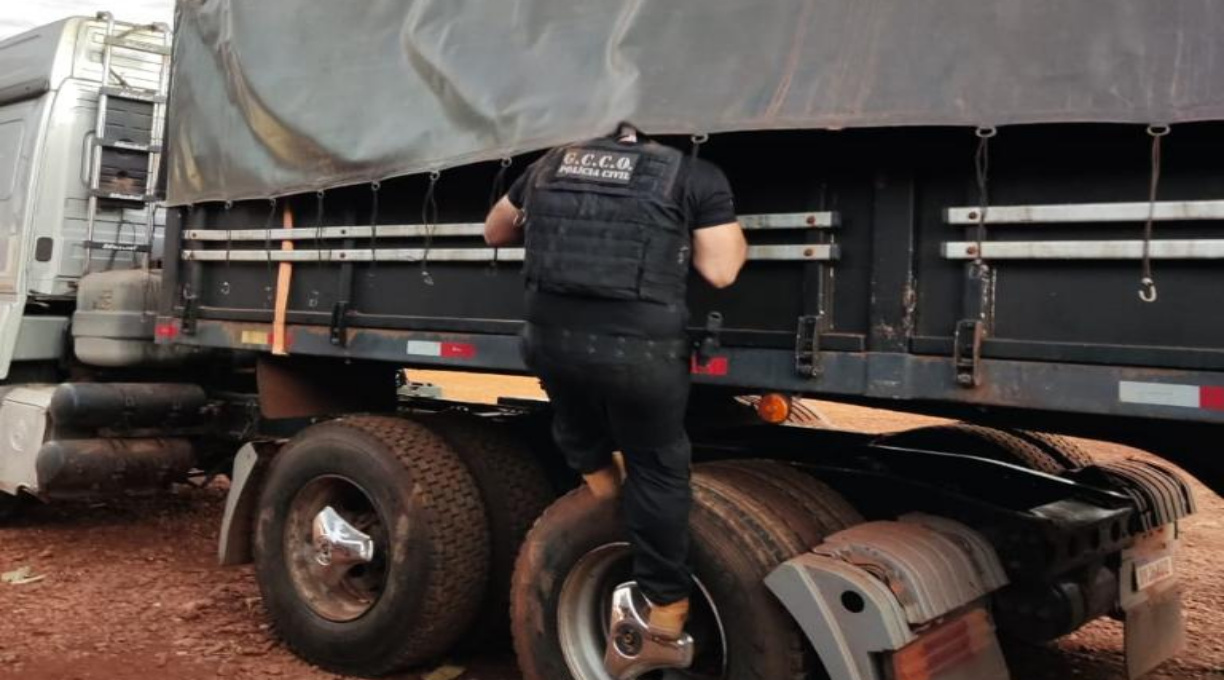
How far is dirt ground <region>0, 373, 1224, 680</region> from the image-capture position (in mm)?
4414

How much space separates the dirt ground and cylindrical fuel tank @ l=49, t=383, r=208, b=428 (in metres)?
0.81

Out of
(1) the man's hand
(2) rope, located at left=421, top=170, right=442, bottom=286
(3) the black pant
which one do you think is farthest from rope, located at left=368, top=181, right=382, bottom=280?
(3) the black pant

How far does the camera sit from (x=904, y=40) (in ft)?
9.57

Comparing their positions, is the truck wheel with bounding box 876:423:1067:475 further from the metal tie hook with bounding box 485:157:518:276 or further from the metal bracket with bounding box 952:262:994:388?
the metal tie hook with bounding box 485:157:518:276

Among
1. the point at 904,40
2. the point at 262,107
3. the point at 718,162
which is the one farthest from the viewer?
the point at 262,107

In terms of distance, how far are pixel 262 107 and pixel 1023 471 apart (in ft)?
11.1

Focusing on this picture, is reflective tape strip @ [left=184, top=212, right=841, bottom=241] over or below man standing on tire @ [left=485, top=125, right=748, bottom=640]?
over

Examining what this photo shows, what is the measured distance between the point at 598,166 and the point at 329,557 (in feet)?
7.23

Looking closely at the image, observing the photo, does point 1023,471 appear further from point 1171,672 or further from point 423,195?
point 423,195

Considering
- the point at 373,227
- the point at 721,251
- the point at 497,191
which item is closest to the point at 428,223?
the point at 373,227

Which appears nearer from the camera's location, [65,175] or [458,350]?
[458,350]

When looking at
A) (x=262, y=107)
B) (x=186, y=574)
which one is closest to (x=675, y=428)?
(x=262, y=107)

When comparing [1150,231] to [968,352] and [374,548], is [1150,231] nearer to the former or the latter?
[968,352]

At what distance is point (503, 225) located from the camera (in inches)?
137
